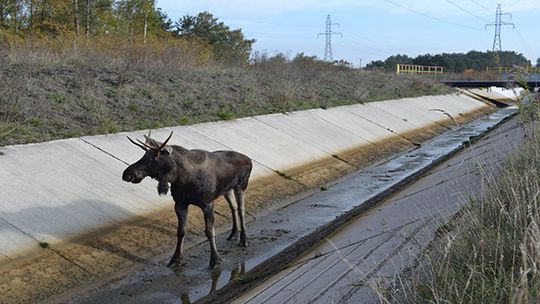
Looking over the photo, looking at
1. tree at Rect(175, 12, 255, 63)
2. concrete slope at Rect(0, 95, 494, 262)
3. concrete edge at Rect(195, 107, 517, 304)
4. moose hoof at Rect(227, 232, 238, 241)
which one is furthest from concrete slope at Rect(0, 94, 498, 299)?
tree at Rect(175, 12, 255, 63)

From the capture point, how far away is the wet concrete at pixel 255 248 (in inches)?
327

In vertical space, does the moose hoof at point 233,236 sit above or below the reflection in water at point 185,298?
above

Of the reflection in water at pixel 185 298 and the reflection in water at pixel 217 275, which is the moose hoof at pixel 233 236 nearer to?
the reflection in water at pixel 217 275

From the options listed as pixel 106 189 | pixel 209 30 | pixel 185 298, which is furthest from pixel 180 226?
pixel 209 30

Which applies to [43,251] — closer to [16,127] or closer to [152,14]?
[16,127]

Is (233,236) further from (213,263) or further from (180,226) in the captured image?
(180,226)

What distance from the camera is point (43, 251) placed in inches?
341

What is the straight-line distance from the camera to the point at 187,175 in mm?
8969

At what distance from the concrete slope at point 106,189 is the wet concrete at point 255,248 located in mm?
406

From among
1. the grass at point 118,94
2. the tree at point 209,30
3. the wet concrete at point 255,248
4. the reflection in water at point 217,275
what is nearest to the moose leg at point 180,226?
the wet concrete at point 255,248

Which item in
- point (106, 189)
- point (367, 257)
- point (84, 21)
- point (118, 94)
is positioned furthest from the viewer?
point (84, 21)

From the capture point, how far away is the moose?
8.70m

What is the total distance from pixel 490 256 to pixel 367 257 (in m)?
2.54

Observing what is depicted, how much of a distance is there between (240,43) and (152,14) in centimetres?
1630
